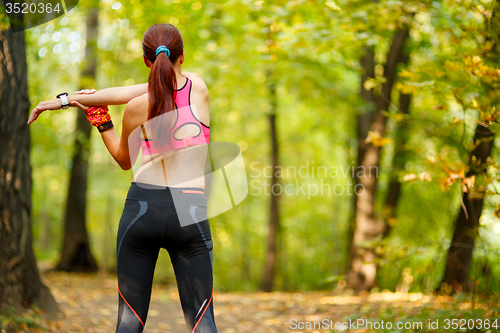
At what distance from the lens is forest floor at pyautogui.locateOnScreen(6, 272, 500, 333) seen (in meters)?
3.97

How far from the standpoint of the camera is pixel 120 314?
1.88m

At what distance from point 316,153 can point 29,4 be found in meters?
11.9

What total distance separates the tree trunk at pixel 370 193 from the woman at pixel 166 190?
5.47 m

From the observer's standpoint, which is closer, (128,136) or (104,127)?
(128,136)

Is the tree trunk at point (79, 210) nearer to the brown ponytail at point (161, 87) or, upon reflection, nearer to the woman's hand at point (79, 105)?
the woman's hand at point (79, 105)

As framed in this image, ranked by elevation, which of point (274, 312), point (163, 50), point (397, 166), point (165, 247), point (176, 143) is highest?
point (163, 50)

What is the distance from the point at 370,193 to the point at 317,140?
8.49 m

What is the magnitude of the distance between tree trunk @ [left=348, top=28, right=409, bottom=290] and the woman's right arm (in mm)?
5627

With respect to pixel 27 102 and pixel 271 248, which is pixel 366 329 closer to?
pixel 27 102

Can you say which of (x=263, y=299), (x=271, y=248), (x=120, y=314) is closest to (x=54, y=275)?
(x=263, y=299)

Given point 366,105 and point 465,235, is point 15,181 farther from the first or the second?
point 366,105

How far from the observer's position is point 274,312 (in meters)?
6.00

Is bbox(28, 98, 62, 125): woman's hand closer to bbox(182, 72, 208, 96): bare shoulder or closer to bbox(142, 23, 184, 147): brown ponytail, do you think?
bbox(142, 23, 184, 147): brown ponytail

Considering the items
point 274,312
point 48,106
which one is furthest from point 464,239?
point 48,106
